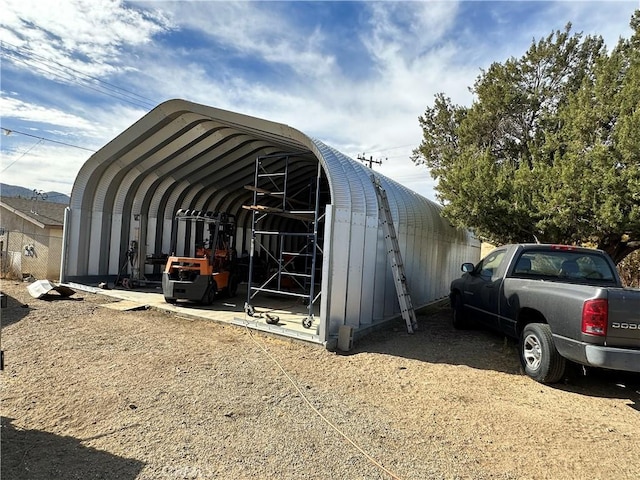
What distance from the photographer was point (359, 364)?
23.0ft

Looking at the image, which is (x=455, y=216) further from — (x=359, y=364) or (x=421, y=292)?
(x=359, y=364)

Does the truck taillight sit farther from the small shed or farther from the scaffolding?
the small shed

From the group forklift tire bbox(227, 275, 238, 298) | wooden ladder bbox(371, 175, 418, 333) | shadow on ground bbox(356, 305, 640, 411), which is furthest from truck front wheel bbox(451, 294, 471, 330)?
forklift tire bbox(227, 275, 238, 298)

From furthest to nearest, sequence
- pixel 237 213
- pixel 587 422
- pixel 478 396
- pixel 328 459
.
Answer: pixel 237 213
pixel 478 396
pixel 587 422
pixel 328 459

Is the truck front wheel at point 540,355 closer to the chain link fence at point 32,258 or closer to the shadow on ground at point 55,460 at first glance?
the shadow on ground at point 55,460

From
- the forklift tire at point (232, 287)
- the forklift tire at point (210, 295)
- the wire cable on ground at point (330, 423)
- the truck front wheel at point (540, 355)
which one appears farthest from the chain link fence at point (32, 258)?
the truck front wheel at point (540, 355)

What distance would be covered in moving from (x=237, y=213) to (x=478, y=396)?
14.7m

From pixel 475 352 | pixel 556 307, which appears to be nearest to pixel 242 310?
pixel 475 352

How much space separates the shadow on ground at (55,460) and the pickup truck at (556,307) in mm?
5199

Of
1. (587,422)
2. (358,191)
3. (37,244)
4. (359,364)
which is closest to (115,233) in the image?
(37,244)

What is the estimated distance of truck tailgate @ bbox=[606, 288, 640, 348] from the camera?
5.09 metres

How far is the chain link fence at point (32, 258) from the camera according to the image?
50.1 feet

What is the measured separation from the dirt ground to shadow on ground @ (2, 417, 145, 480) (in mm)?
17

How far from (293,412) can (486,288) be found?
4918 millimetres
